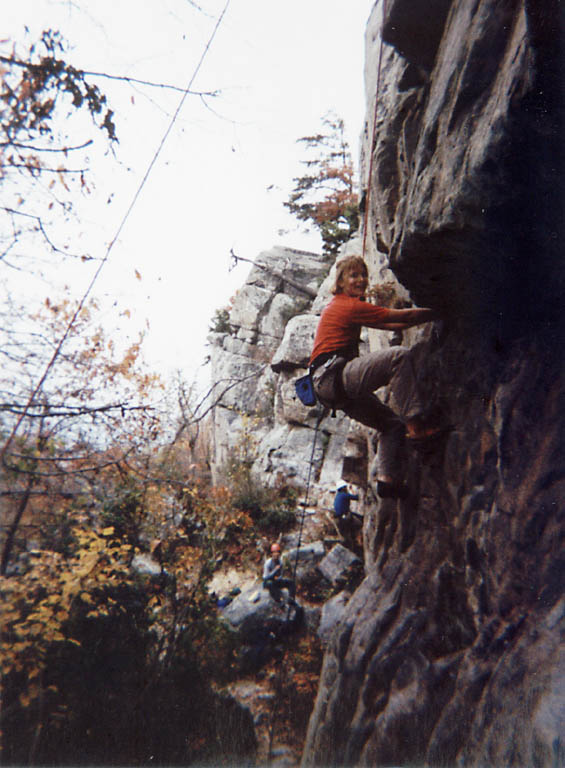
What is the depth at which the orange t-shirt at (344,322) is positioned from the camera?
11.4 ft

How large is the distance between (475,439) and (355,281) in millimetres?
1777

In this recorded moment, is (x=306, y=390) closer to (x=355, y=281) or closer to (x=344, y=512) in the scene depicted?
(x=355, y=281)

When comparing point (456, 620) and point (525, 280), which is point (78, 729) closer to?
point (456, 620)

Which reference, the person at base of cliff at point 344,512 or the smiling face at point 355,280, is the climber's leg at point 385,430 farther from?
the person at base of cliff at point 344,512

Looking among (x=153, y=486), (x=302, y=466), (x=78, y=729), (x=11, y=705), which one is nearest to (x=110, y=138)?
(x=11, y=705)

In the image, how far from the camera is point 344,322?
3.67 meters

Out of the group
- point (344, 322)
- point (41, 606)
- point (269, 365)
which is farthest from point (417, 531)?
point (269, 365)

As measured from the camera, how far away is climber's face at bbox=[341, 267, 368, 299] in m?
3.80

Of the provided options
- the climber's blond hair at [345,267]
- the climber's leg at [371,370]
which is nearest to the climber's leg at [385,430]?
the climber's leg at [371,370]

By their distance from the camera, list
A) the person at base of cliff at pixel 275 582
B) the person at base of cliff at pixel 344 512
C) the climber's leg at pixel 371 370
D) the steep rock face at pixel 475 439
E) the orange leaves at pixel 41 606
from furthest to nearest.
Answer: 1. the person at base of cliff at pixel 344 512
2. the person at base of cliff at pixel 275 582
3. the orange leaves at pixel 41 606
4. the climber's leg at pixel 371 370
5. the steep rock face at pixel 475 439

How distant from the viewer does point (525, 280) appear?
9.34ft

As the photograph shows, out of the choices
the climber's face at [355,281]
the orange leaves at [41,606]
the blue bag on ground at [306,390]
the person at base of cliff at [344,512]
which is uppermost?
the climber's face at [355,281]

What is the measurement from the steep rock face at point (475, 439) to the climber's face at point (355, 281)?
21.7 inches

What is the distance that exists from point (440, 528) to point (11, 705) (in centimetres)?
439
